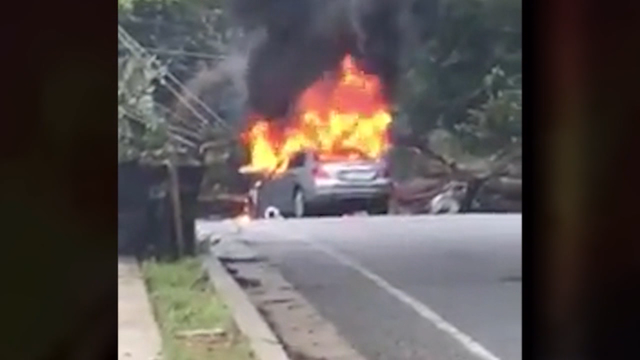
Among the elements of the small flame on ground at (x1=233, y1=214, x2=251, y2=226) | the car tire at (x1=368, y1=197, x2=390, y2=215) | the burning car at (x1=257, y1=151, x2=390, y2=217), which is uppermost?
the burning car at (x1=257, y1=151, x2=390, y2=217)

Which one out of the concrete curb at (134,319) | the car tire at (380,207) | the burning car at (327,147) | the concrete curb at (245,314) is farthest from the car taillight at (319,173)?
the concrete curb at (134,319)

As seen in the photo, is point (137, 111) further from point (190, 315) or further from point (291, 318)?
point (291, 318)

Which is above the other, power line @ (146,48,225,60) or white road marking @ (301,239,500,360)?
power line @ (146,48,225,60)

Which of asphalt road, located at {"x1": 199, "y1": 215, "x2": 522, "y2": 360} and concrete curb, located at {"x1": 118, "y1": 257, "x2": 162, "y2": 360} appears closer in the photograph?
concrete curb, located at {"x1": 118, "y1": 257, "x2": 162, "y2": 360}

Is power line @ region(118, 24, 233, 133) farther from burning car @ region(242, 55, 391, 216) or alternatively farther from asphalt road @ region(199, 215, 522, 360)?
asphalt road @ region(199, 215, 522, 360)

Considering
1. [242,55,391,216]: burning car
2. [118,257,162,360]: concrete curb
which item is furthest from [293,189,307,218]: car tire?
[118,257,162,360]: concrete curb
